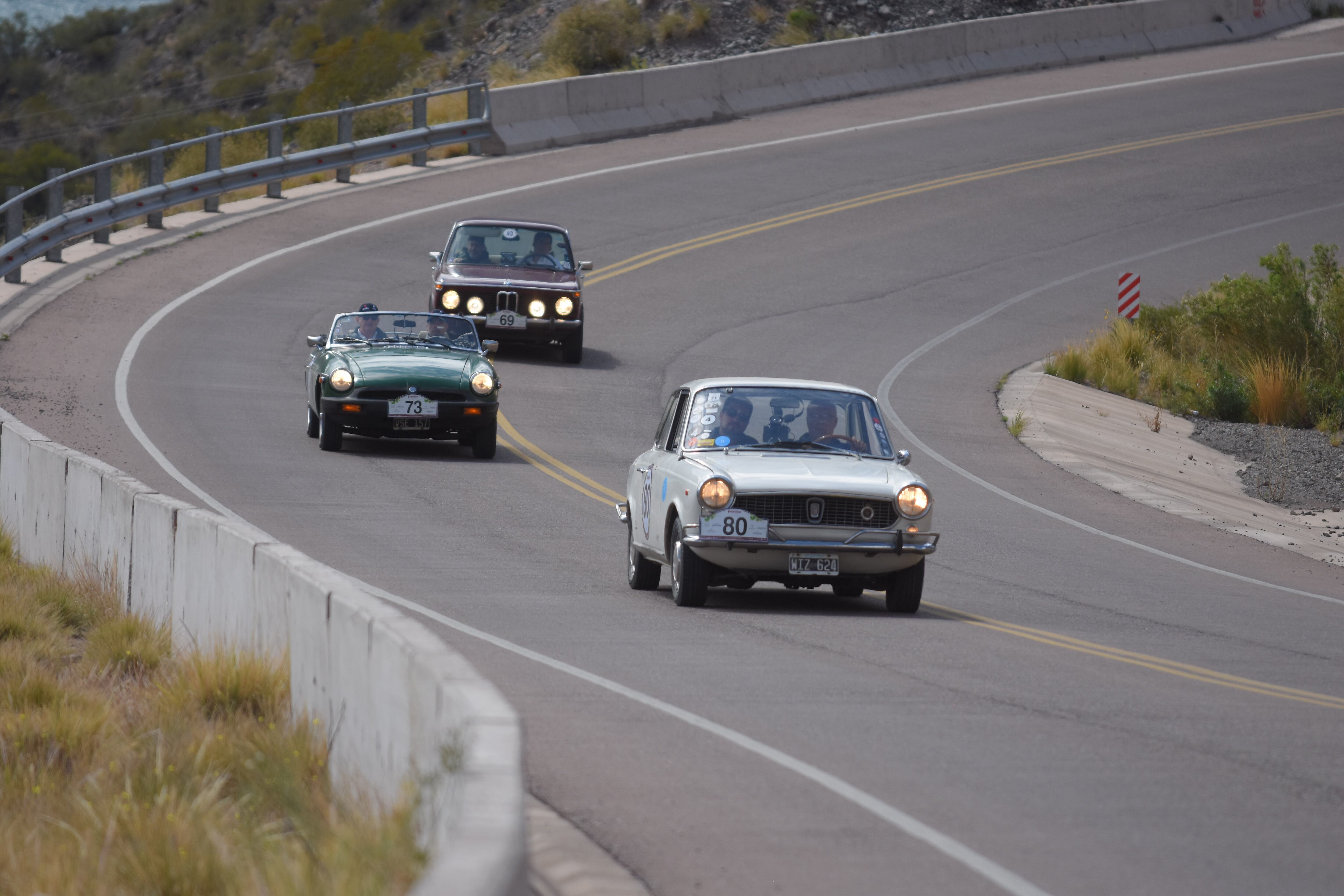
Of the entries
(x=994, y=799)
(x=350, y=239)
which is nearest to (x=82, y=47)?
(x=350, y=239)

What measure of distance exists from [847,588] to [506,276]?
13.2 metres

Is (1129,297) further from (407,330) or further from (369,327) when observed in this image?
(369,327)

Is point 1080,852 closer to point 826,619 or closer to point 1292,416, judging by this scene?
point 826,619

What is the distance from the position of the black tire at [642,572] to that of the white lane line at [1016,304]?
18.8 ft

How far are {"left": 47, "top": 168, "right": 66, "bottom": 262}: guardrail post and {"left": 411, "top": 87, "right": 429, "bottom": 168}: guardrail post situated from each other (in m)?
10.5

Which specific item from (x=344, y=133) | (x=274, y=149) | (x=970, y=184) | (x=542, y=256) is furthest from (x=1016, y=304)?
(x=274, y=149)

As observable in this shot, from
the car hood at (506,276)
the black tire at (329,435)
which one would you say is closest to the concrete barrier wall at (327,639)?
the black tire at (329,435)

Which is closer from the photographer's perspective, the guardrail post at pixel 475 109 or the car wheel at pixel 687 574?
the car wheel at pixel 687 574

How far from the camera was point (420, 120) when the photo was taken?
39062mm

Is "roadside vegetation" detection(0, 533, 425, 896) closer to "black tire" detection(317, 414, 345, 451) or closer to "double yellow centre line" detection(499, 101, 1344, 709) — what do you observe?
"double yellow centre line" detection(499, 101, 1344, 709)

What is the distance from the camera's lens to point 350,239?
107 feet

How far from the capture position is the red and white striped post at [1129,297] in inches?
1138

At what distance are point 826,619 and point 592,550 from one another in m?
3.39

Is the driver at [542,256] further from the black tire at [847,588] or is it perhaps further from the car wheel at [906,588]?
the car wheel at [906,588]
